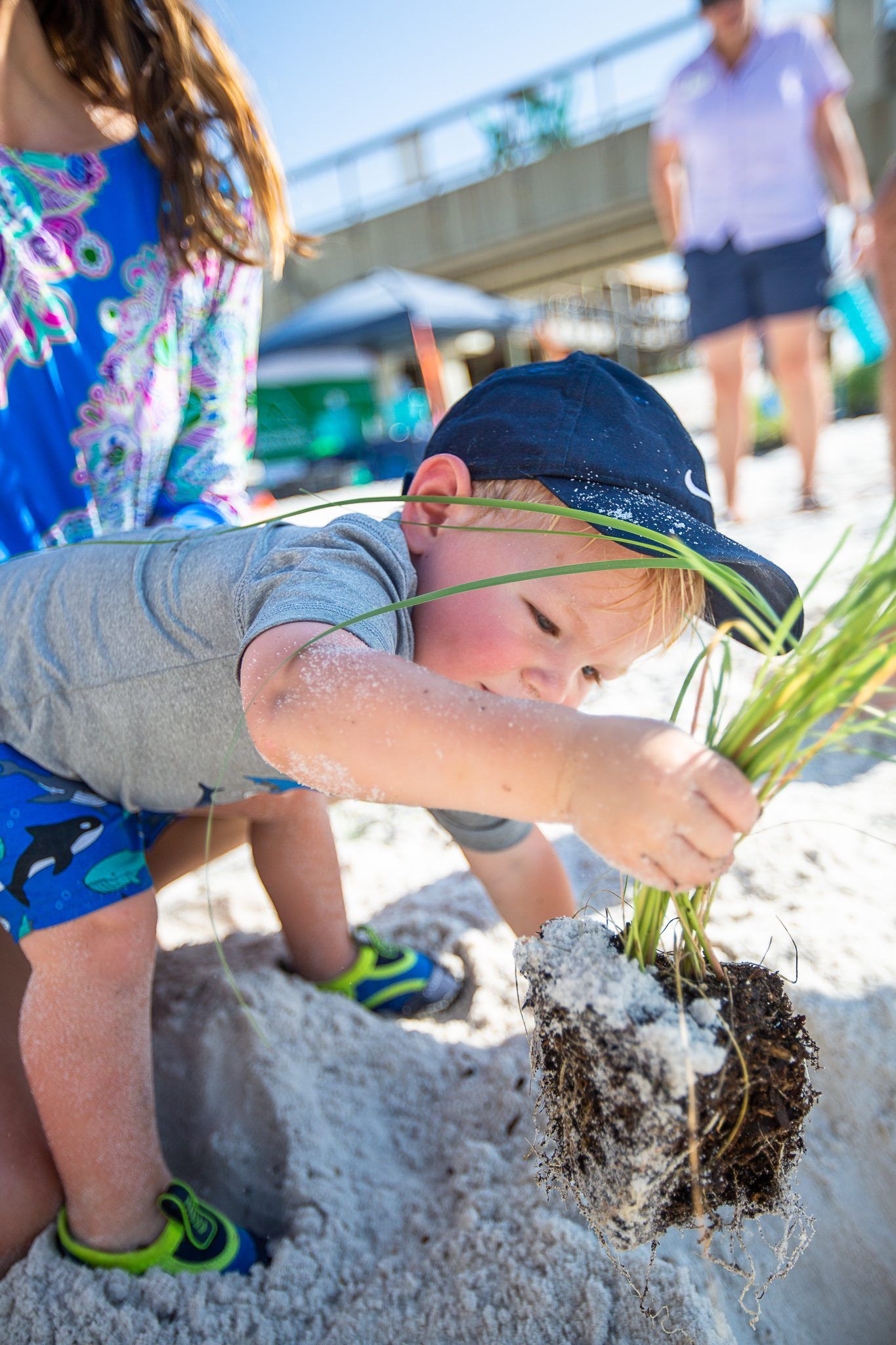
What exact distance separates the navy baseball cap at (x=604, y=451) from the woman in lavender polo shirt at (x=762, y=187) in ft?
9.45

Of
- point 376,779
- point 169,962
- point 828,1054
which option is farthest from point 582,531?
point 169,962

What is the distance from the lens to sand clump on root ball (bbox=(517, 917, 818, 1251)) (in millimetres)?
813

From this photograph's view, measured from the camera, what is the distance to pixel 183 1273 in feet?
3.59

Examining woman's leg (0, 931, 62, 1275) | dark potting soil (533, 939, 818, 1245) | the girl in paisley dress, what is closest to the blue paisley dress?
the girl in paisley dress

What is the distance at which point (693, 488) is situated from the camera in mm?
1214

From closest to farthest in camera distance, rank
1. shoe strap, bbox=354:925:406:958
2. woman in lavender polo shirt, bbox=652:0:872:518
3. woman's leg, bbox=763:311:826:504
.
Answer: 1. shoe strap, bbox=354:925:406:958
2. woman in lavender polo shirt, bbox=652:0:872:518
3. woman's leg, bbox=763:311:826:504

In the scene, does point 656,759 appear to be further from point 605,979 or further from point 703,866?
point 605,979

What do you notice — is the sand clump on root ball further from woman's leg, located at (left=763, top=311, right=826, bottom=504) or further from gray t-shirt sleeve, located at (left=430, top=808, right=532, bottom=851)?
woman's leg, located at (left=763, top=311, right=826, bottom=504)

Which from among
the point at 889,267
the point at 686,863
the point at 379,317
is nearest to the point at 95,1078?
the point at 686,863

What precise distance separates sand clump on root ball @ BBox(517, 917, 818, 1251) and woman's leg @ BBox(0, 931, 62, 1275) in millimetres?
708

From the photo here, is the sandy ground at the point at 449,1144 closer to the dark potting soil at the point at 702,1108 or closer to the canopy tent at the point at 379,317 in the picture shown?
the dark potting soil at the point at 702,1108

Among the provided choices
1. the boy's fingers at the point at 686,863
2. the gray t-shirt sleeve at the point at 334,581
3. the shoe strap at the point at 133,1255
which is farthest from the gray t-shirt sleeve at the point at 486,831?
the boy's fingers at the point at 686,863

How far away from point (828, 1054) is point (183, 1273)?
92 centimetres

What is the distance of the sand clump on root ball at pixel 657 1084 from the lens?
2.67 ft
